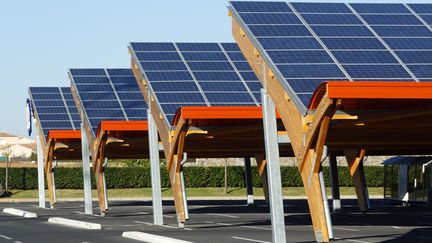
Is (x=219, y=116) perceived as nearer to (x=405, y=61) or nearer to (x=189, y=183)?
(x=405, y=61)

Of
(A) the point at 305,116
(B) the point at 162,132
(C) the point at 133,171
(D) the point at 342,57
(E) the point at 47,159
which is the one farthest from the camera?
(C) the point at 133,171

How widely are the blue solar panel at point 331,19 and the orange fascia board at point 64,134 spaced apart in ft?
82.6

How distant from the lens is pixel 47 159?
58281 millimetres

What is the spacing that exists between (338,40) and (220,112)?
5.54m

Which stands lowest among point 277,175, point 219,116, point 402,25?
point 277,175

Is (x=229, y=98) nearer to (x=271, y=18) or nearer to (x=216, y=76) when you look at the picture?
(x=216, y=76)

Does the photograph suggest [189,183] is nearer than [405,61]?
No

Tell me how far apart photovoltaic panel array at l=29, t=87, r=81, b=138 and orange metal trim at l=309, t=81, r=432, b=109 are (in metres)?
34.1

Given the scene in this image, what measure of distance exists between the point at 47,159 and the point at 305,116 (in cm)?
3404

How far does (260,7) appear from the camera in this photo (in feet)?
104

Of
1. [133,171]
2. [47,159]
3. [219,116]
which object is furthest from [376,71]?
[133,171]

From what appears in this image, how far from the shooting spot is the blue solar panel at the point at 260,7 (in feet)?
103

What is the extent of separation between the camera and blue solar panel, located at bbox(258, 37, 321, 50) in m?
29.0

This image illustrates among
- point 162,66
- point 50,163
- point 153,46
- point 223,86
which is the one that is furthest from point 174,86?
point 50,163
